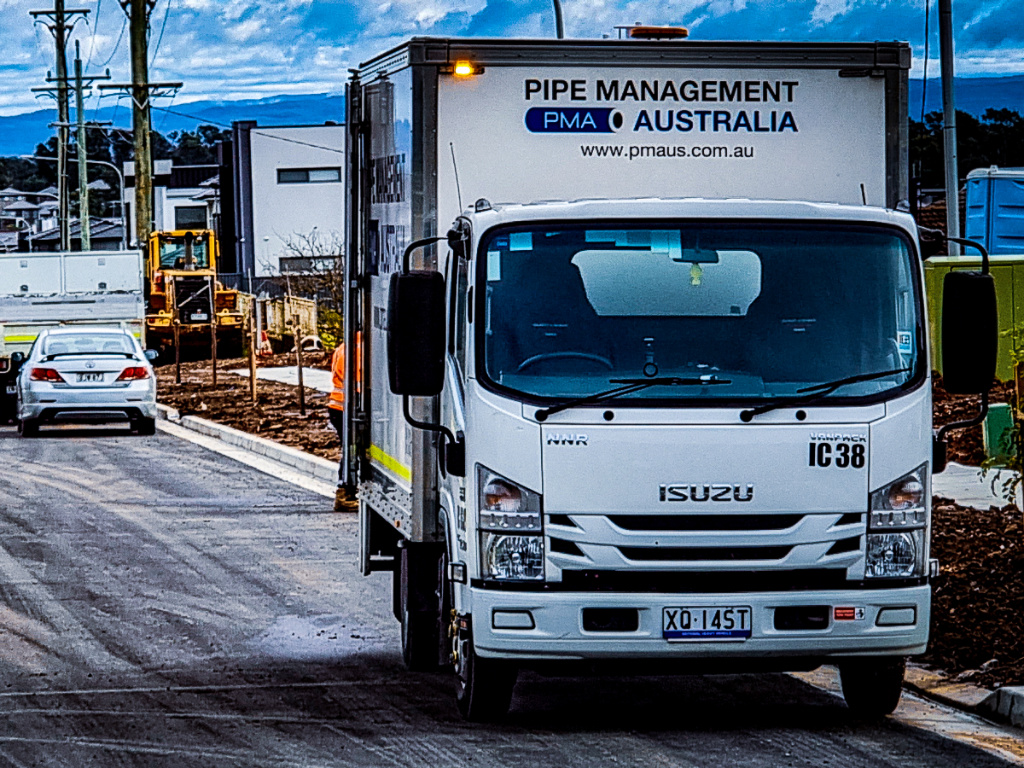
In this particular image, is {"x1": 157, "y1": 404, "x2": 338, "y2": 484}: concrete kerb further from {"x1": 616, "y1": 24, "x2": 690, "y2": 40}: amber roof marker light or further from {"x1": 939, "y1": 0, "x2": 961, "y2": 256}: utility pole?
{"x1": 616, "y1": 24, "x2": 690, "y2": 40}: amber roof marker light

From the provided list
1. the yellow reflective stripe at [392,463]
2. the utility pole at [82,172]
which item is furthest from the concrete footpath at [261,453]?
the utility pole at [82,172]

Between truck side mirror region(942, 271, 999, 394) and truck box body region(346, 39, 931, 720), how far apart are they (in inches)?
5.4

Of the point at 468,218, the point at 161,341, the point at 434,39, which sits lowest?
the point at 161,341

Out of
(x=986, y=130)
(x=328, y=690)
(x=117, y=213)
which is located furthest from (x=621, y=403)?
(x=117, y=213)

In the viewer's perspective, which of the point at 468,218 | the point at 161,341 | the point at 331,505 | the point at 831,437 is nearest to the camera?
the point at 831,437

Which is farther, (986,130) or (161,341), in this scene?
(986,130)

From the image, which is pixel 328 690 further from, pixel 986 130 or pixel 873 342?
pixel 986 130

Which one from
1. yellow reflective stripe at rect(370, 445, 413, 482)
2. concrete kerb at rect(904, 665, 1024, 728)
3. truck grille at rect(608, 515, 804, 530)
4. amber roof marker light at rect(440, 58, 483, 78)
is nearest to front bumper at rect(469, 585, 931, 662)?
truck grille at rect(608, 515, 804, 530)

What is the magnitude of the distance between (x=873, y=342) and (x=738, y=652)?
141 centimetres

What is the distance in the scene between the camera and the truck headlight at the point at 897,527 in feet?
25.4

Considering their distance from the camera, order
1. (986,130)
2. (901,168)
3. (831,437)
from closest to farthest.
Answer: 1. (831,437)
2. (901,168)
3. (986,130)

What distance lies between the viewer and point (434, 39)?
8.68 meters

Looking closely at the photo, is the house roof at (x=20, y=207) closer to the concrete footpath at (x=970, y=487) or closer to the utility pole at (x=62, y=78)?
the utility pole at (x=62, y=78)

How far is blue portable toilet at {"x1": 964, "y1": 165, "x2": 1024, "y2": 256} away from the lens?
24547mm
